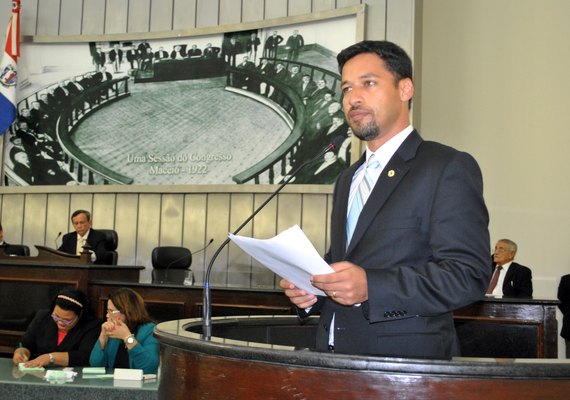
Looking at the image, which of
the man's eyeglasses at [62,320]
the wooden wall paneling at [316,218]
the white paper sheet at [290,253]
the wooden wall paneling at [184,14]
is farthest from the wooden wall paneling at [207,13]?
the white paper sheet at [290,253]

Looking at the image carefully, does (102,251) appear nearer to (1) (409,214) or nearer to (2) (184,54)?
(2) (184,54)

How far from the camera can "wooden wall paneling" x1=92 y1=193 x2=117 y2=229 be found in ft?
28.7

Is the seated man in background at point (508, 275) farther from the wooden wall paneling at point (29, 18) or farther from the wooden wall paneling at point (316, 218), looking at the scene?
the wooden wall paneling at point (29, 18)

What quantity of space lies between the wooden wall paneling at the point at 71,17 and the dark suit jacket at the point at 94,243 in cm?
275

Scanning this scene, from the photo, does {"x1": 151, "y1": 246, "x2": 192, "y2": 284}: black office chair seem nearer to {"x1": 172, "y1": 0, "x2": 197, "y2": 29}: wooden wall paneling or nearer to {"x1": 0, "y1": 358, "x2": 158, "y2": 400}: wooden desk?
{"x1": 172, "y1": 0, "x2": 197, "y2": 29}: wooden wall paneling

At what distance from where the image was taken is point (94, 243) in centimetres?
755

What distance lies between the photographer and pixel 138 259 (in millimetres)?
8602

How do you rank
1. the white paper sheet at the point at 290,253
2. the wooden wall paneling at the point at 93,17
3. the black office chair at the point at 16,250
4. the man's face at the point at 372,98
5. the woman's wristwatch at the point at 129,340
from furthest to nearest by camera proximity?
1. the wooden wall paneling at the point at 93,17
2. the black office chair at the point at 16,250
3. the woman's wristwatch at the point at 129,340
4. the man's face at the point at 372,98
5. the white paper sheet at the point at 290,253

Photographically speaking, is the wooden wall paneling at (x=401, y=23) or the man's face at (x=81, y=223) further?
the man's face at (x=81, y=223)

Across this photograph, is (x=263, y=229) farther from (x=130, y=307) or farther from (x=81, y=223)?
(x=130, y=307)

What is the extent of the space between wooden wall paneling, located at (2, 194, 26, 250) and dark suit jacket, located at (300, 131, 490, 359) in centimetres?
783

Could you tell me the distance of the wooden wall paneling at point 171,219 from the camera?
27.7ft

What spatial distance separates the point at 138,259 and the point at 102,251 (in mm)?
1281

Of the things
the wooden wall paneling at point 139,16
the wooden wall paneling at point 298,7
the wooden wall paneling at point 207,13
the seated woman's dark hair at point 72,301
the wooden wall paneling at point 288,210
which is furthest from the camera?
the wooden wall paneling at point 139,16
